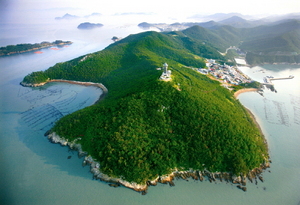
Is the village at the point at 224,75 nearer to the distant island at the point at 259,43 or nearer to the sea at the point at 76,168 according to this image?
the sea at the point at 76,168

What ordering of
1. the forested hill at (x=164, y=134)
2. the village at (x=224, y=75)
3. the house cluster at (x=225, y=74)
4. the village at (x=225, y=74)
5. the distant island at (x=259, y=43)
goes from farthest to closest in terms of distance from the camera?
the distant island at (x=259, y=43)
the house cluster at (x=225, y=74)
the village at (x=225, y=74)
the village at (x=224, y=75)
the forested hill at (x=164, y=134)

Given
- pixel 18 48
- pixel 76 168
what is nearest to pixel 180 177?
pixel 76 168

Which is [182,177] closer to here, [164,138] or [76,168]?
[164,138]

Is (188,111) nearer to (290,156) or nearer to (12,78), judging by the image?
(290,156)

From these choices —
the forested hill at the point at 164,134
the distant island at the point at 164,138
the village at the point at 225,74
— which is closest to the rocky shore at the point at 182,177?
the distant island at the point at 164,138

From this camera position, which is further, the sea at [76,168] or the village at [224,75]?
the village at [224,75]

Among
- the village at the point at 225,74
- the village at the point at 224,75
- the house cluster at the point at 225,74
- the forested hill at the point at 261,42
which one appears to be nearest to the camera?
the village at the point at 224,75

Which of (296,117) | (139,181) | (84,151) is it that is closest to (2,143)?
(84,151)

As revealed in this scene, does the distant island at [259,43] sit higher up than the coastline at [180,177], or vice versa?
the distant island at [259,43]

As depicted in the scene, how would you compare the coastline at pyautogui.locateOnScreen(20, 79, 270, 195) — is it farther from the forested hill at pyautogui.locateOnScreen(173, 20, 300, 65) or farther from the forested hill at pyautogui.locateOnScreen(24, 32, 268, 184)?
the forested hill at pyautogui.locateOnScreen(173, 20, 300, 65)

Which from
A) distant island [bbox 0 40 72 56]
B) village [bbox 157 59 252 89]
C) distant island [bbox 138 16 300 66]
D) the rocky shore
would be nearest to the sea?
the rocky shore

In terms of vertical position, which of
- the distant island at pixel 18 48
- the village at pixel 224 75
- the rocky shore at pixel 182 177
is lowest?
the rocky shore at pixel 182 177

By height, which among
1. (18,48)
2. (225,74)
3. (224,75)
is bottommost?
(225,74)
